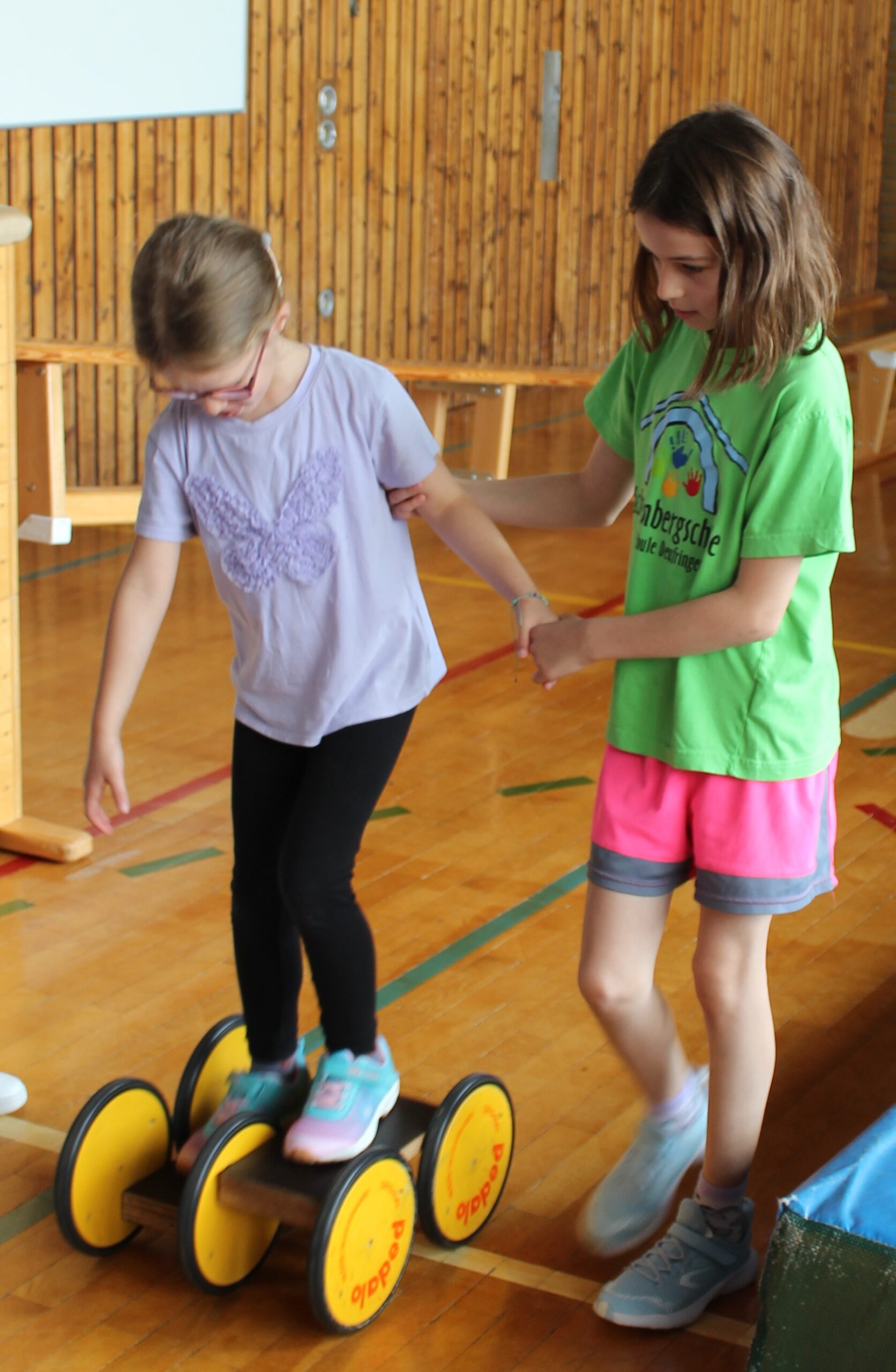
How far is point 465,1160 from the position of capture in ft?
6.00

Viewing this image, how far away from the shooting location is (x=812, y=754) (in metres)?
1.57

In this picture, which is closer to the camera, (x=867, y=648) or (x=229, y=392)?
(x=229, y=392)

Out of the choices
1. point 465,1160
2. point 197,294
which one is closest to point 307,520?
point 197,294

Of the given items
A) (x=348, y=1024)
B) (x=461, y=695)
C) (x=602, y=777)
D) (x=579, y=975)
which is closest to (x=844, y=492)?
(x=602, y=777)

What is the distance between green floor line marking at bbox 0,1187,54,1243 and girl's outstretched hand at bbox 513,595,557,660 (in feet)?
2.97

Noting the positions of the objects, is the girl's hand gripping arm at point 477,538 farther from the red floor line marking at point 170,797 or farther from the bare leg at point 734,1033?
the red floor line marking at point 170,797

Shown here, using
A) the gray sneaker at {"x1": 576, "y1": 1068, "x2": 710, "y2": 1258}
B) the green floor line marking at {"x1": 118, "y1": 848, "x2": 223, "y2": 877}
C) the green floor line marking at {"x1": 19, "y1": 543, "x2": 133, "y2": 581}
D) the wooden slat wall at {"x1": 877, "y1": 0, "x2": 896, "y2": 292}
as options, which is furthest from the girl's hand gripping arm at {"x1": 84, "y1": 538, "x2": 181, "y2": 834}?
the wooden slat wall at {"x1": 877, "y1": 0, "x2": 896, "y2": 292}

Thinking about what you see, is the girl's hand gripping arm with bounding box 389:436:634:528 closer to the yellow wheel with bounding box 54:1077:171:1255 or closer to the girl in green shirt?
the girl in green shirt

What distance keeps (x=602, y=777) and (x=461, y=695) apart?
2.23m

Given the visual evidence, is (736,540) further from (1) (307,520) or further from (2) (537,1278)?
(2) (537,1278)

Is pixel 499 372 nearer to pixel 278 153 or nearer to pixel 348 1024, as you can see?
pixel 278 153

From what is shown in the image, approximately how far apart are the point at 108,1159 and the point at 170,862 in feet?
3.92

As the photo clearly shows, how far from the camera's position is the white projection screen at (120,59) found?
17.2ft

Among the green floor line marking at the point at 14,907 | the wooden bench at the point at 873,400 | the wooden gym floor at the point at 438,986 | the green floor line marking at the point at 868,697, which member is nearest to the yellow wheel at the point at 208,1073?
the wooden gym floor at the point at 438,986
